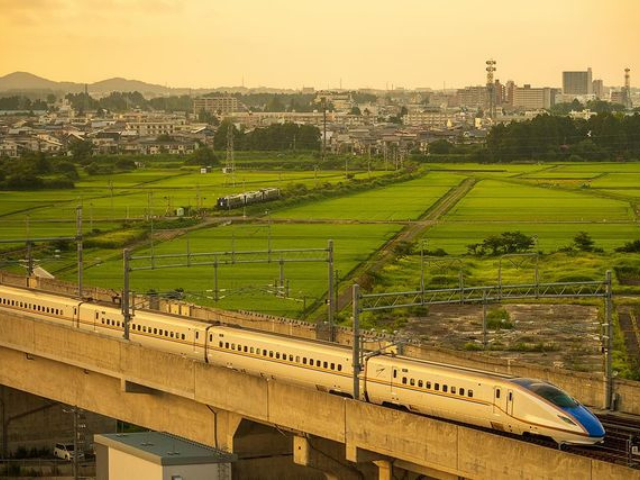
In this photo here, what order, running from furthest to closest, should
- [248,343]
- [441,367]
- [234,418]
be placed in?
[248,343]
[234,418]
[441,367]

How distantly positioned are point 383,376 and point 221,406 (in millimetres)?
3668

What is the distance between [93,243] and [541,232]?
26252 mm

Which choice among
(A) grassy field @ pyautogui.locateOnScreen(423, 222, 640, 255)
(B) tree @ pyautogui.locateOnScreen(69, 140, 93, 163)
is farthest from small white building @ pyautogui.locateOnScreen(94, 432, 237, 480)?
(B) tree @ pyautogui.locateOnScreen(69, 140, 93, 163)

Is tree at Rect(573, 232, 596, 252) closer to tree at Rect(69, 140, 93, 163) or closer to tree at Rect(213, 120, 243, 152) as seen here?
tree at Rect(69, 140, 93, 163)

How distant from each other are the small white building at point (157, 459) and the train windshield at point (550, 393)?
6.93 m

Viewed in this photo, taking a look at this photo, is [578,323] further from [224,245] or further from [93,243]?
[93,243]

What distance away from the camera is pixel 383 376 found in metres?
28.5

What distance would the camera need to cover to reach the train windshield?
83.4 feet

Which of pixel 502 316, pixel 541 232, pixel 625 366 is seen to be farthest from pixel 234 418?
pixel 541 232

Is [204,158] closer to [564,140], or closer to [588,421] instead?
[564,140]

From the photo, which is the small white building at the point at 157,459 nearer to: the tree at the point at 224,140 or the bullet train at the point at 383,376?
the bullet train at the point at 383,376

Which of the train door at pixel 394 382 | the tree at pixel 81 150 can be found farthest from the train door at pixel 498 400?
the tree at pixel 81 150

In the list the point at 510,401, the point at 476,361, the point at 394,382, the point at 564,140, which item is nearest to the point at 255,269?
the point at 476,361

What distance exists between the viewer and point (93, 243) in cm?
7781
